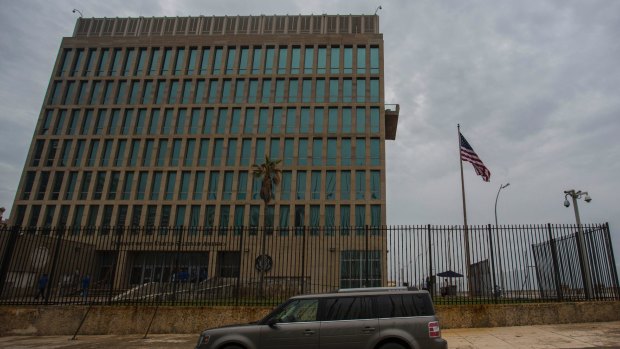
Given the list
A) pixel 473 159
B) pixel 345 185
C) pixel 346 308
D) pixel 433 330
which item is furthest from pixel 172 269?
pixel 345 185

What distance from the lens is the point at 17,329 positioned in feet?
43.6

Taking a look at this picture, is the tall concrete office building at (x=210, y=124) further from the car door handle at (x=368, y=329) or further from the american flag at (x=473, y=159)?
the car door handle at (x=368, y=329)

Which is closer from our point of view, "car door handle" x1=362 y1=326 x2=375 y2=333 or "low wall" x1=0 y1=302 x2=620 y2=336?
"car door handle" x1=362 y1=326 x2=375 y2=333

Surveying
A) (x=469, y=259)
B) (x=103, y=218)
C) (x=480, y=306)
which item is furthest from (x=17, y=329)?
(x=103, y=218)

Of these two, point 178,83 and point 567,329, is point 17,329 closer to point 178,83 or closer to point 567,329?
point 567,329

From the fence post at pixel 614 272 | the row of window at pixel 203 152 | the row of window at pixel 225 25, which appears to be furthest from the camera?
the row of window at pixel 225 25

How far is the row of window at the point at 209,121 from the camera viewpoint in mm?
47750

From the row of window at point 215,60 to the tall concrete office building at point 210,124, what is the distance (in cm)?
16

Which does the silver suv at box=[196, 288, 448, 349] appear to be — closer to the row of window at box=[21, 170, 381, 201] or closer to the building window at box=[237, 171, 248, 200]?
the row of window at box=[21, 170, 381, 201]

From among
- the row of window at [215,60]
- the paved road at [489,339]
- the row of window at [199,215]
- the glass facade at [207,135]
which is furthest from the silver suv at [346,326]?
the row of window at [215,60]

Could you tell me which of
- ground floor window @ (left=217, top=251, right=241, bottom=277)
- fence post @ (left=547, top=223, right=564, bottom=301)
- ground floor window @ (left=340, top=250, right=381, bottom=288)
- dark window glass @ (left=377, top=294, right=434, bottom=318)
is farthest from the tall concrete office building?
dark window glass @ (left=377, top=294, right=434, bottom=318)

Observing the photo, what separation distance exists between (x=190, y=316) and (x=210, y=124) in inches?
1503

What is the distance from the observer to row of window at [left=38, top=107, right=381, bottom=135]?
157ft

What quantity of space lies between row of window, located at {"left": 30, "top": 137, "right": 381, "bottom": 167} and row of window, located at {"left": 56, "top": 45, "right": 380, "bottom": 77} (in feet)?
31.3
